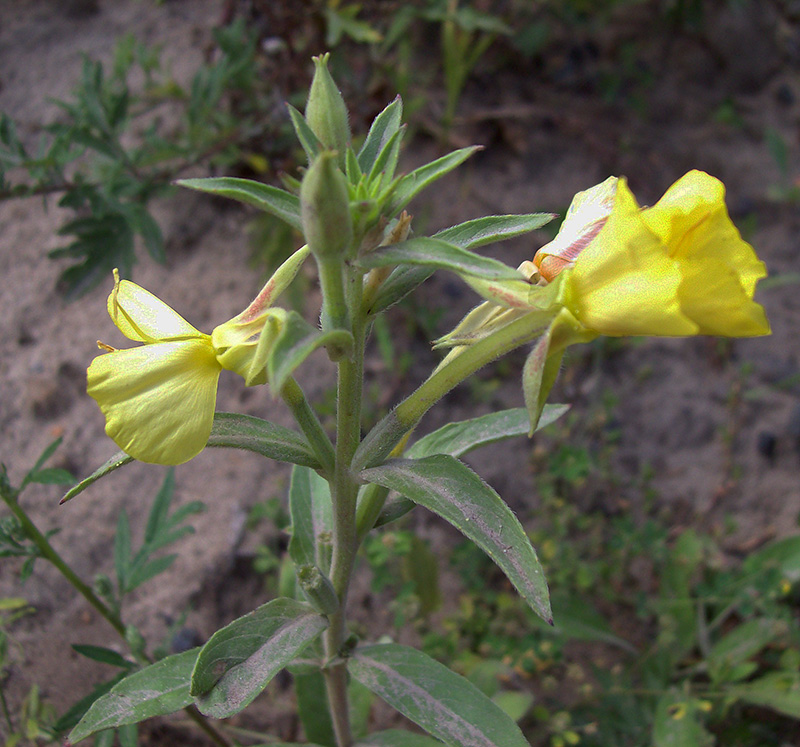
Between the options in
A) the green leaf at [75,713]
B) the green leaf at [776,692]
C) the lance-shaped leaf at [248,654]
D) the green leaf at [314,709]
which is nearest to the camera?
the lance-shaped leaf at [248,654]

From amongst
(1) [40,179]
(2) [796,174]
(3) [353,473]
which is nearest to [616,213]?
(3) [353,473]

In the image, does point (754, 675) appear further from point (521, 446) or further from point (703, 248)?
point (703, 248)

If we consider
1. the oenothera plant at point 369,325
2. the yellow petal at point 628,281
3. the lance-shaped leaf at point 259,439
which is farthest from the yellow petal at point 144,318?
the yellow petal at point 628,281

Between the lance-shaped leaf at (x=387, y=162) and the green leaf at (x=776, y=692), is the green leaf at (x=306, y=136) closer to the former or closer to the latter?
the lance-shaped leaf at (x=387, y=162)

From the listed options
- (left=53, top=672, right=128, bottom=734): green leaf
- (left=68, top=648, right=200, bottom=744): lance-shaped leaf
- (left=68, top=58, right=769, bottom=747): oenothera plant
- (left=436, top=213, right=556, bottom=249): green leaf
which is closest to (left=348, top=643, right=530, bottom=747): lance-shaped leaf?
(left=68, top=58, right=769, bottom=747): oenothera plant

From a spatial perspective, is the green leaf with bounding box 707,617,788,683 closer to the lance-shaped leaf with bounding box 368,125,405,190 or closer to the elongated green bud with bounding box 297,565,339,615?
→ the elongated green bud with bounding box 297,565,339,615

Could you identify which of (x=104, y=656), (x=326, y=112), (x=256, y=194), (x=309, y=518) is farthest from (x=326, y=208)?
(x=104, y=656)
